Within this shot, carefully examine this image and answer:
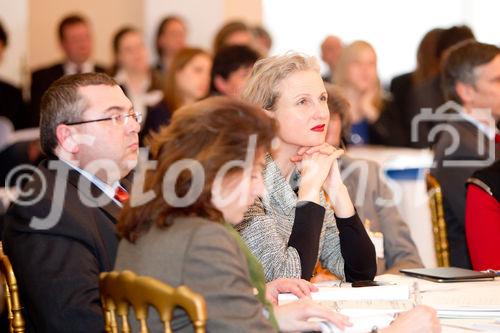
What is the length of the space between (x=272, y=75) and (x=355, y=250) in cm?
65

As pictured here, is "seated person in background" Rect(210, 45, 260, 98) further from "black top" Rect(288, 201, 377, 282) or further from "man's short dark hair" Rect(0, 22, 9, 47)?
"black top" Rect(288, 201, 377, 282)

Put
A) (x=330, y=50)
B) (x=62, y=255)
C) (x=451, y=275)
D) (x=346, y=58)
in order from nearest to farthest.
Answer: (x=62, y=255), (x=451, y=275), (x=346, y=58), (x=330, y=50)

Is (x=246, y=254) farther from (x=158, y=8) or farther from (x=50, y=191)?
(x=158, y=8)

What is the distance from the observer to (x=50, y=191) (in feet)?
8.91

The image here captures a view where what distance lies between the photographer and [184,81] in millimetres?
6238

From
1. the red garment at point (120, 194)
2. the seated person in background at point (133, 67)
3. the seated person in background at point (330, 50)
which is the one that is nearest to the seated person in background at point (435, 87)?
the seated person in background at point (330, 50)

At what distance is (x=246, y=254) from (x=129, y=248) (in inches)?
10.8

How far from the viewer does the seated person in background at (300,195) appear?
9.71 ft

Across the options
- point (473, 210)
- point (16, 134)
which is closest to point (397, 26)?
point (16, 134)

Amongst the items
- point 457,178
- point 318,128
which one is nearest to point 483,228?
point 318,128

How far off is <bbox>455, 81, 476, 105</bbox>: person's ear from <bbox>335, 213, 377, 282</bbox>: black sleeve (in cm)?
166

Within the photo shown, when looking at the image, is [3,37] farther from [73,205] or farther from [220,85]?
[73,205]

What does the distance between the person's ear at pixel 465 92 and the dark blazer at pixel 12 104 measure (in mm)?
3511

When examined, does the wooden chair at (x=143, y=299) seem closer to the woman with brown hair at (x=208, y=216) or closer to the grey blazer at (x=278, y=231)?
the woman with brown hair at (x=208, y=216)
